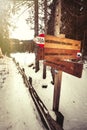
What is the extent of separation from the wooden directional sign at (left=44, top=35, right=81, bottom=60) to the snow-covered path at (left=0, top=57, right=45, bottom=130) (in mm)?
2738

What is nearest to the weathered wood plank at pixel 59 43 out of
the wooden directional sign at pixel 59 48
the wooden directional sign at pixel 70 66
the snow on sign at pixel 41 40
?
the wooden directional sign at pixel 59 48

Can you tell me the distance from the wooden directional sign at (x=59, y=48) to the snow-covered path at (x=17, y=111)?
2.74 metres

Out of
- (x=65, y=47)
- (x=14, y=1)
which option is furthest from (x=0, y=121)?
(x=14, y=1)

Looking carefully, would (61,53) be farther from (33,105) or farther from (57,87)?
(33,105)

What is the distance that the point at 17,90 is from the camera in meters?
10.4

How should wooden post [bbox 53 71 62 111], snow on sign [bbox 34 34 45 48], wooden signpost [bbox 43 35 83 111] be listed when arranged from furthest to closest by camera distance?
wooden post [bbox 53 71 62 111]
snow on sign [bbox 34 34 45 48]
wooden signpost [bbox 43 35 83 111]

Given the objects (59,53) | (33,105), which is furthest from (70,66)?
(33,105)

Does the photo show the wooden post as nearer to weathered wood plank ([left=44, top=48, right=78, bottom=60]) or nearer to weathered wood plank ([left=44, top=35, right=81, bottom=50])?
weathered wood plank ([left=44, top=48, right=78, bottom=60])

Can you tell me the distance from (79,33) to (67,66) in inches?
483

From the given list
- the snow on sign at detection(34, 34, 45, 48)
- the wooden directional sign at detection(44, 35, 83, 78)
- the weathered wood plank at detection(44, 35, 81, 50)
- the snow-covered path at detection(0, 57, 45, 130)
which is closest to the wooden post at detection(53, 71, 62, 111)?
the snow-covered path at detection(0, 57, 45, 130)

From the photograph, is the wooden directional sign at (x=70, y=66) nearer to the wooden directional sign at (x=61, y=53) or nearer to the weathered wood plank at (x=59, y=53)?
the wooden directional sign at (x=61, y=53)

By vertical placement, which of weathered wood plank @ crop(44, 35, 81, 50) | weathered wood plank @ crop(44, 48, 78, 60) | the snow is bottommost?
the snow

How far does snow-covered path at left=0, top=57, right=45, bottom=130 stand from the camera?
6383mm

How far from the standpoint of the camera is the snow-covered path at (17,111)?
638 cm
